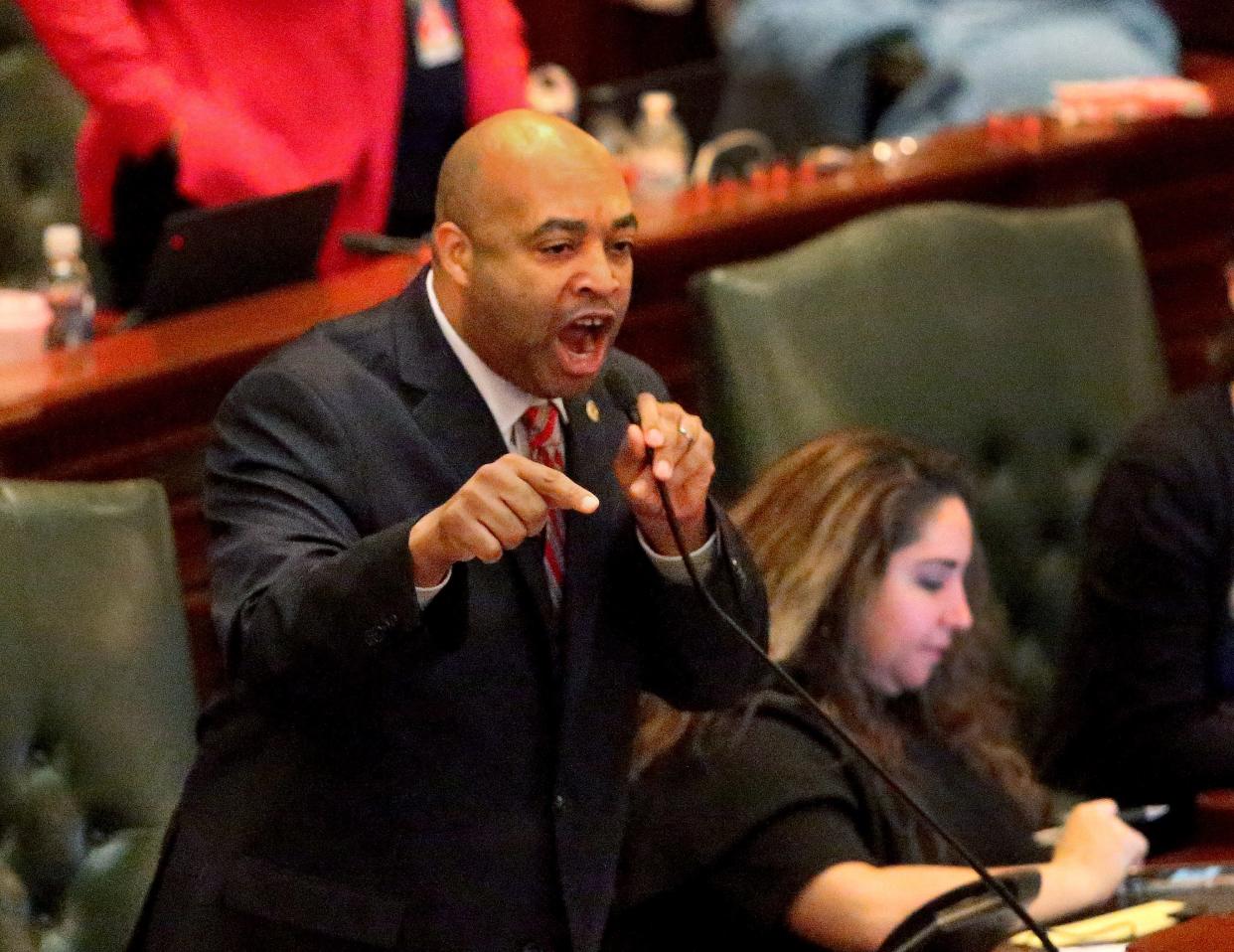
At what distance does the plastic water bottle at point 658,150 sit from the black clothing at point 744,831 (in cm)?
153

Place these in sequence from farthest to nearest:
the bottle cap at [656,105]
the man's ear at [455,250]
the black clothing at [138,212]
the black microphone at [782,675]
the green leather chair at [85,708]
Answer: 1. the bottle cap at [656,105]
2. the black clothing at [138,212]
3. the green leather chair at [85,708]
4. the man's ear at [455,250]
5. the black microphone at [782,675]

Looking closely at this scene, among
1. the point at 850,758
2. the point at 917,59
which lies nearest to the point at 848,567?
the point at 850,758

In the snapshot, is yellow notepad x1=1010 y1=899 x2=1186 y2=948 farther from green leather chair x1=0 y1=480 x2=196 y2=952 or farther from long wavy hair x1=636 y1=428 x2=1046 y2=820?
green leather chair x1=0 y1=480 x2=196 y2=952

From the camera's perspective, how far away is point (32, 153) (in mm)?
4004

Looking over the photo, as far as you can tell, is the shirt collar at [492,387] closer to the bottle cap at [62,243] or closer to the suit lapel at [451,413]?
the suit lapel at [451,413]

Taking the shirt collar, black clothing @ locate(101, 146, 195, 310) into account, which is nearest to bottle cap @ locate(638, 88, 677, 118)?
black clothing @ locate(101, 146, 195, 310)

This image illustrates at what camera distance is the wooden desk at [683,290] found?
2535 millimetres

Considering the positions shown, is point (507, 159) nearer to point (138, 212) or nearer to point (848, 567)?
point (848, 567)

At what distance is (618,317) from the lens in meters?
1.58

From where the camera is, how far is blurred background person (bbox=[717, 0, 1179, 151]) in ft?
13.2

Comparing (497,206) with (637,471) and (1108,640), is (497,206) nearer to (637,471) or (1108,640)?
(637,471)

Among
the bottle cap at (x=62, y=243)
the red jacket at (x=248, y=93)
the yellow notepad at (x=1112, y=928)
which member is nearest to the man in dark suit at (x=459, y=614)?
the yellow notepad at (x=1112, y=928)

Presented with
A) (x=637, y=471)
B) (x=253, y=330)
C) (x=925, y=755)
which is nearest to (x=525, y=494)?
(x=637, y=471)

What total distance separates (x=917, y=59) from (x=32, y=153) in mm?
1524
